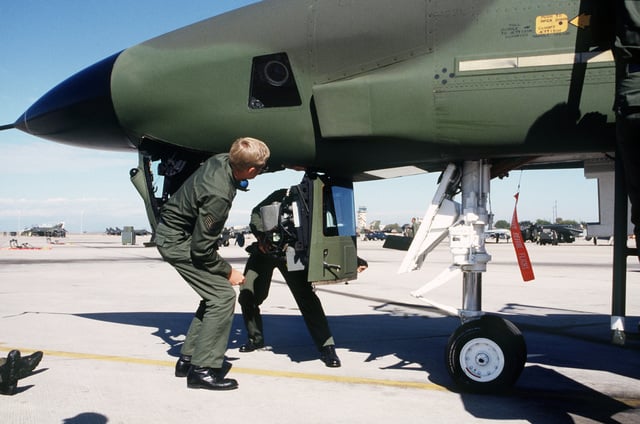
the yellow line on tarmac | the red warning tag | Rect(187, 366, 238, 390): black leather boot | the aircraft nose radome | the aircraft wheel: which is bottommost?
the yellow line on tarmac

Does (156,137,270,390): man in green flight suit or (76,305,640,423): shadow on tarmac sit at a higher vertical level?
(156,137,270,390): man in green flight suit

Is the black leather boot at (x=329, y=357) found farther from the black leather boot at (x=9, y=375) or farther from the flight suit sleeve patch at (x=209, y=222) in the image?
the black leather boot at (x=9, y=375)

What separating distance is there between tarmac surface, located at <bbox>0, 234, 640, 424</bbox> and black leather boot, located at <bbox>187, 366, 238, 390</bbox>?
0.07m

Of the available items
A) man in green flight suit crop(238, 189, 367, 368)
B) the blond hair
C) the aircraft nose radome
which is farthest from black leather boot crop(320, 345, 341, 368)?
the aircraft nose radome

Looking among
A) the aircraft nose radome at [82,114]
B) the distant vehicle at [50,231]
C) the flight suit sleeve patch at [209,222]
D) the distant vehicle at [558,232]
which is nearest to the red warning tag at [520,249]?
the flight suit sleeve patch at [209,222]

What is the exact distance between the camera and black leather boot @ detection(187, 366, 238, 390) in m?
4.50

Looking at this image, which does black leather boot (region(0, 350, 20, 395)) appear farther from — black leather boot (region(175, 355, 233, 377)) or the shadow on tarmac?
the shadow on tarmac

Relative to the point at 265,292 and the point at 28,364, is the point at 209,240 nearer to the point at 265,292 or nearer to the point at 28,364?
the point at 265,292

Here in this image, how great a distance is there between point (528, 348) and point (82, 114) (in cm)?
546

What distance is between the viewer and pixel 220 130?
5.14 m

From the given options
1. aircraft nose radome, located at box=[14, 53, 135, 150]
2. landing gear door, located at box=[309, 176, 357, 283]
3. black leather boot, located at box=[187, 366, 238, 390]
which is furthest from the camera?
aircraft nose radome, located at box=[14, 53, 135, 150]

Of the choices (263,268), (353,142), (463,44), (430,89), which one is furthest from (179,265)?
(463,44)

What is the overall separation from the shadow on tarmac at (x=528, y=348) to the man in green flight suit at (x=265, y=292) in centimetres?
36

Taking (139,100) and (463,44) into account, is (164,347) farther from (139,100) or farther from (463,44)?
(463,44)
